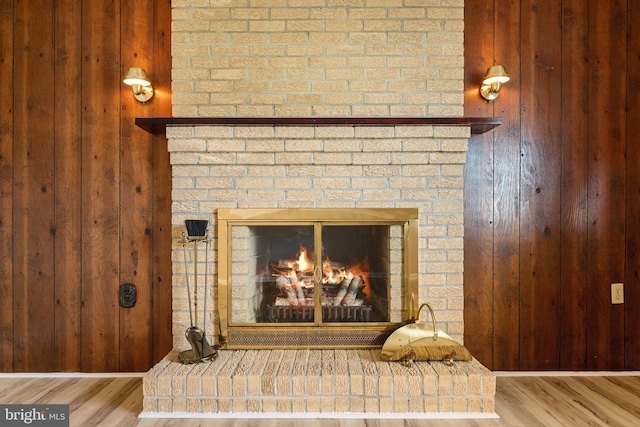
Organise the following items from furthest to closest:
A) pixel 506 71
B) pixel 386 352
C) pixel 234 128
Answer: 1. pixel 506 71
2. pixel 234 128
3. pixel 386 352

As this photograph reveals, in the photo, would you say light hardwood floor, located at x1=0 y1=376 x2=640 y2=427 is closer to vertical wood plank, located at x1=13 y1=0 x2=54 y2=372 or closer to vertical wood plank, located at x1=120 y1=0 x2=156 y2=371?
vertical wood plank, located at x1=120 y1=0 x2=156 y2=371

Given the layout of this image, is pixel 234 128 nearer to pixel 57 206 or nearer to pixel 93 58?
pixel 93 58

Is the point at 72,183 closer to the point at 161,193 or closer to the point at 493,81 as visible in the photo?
the point at 161,193

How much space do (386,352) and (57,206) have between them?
7.18ft

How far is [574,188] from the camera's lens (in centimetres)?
255

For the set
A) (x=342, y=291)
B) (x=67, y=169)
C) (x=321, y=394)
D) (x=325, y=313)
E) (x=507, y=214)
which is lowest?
(x=321, y=394)

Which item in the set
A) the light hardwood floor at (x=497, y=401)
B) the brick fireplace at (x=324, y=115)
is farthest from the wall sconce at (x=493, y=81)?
the light hardwood floor at (x=497, y=401)

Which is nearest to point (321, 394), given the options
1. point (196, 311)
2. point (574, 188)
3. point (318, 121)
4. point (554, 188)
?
point (196, 311)

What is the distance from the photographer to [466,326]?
2.54 m

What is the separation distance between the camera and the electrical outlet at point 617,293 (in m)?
2.55

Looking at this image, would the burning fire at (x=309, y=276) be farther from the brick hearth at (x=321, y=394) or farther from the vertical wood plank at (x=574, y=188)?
the vertical wood plank at (x=574, y=188)

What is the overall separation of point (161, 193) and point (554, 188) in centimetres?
248

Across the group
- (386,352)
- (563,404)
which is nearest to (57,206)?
(386,352)

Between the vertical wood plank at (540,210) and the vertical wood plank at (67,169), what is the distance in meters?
2.80
